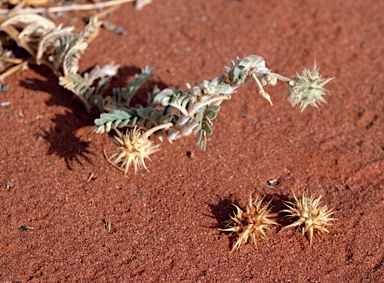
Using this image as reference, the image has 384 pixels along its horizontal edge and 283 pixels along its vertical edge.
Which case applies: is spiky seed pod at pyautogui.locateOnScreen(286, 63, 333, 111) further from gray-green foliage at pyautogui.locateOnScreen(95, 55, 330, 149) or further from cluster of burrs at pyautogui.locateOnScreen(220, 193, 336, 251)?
cluster of burrs at pyautogui.locateOnScreen(220, 193, 336, 251)

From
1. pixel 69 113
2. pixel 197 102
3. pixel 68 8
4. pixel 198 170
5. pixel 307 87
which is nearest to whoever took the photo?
pixel 307 87

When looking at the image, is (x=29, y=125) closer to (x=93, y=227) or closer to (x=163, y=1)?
(x=93, y=227)

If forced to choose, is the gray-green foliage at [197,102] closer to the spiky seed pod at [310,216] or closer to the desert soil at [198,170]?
the desert soil at [198,170]

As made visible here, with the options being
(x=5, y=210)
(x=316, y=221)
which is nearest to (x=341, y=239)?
(x=316, y=221)

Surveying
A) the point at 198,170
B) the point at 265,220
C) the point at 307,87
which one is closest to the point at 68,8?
the point at 198,170

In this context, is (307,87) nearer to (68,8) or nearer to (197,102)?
(197,102)

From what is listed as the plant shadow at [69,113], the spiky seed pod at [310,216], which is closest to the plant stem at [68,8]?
the plant shadow at [69,113]
